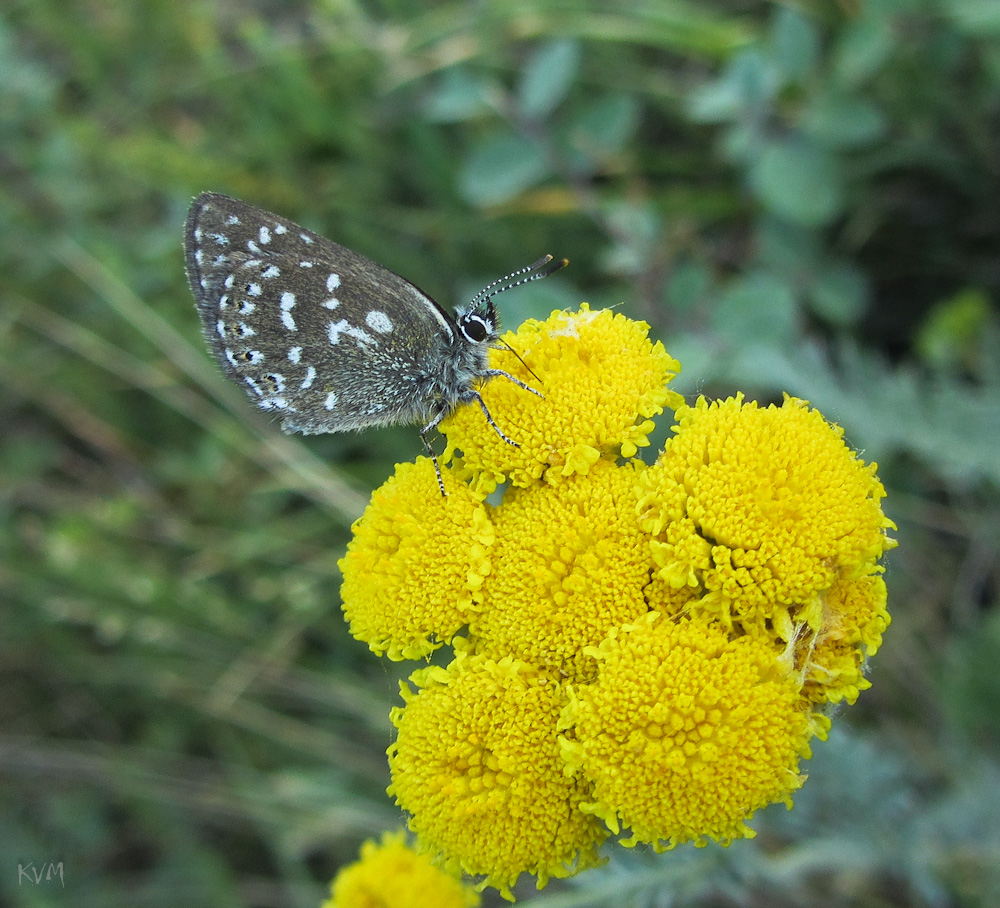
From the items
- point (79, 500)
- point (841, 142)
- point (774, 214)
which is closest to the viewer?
point (841, 142)

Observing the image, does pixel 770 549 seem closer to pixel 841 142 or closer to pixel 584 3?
pixel 841 142

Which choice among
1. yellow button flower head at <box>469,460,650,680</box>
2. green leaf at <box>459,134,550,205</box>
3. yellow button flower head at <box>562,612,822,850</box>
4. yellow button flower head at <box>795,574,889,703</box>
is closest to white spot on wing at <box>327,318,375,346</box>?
yellow button flower head at <box>469,460,650,680</box>

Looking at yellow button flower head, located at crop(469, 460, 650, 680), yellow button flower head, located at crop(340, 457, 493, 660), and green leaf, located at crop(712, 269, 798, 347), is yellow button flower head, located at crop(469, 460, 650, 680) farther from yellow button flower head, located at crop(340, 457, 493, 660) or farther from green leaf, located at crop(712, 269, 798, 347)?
green leaf, located at crop(712, 269, 798, 347)

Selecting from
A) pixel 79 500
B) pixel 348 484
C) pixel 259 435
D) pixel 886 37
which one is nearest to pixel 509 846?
pixel 348 484

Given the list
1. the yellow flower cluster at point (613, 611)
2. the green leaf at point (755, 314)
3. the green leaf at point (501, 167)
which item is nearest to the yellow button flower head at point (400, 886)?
the yellow flower cluster at point (613, 611)

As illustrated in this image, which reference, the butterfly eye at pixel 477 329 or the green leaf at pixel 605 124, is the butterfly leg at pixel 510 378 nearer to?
the butterfly eye at pixel 477 329

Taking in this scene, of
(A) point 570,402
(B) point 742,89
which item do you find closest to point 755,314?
(B) point 742,89
